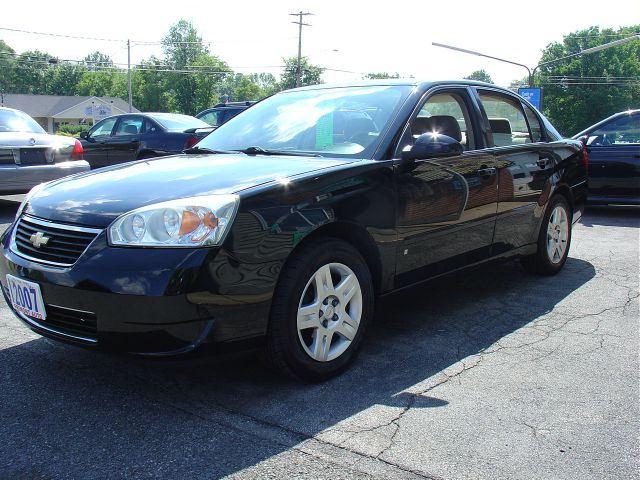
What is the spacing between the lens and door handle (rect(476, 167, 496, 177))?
4254 mm

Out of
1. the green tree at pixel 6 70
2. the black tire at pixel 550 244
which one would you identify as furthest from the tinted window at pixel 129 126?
the green tree at pixel 6 70

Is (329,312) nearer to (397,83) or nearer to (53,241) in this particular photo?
(53,241)

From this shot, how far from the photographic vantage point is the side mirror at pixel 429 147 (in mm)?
3547

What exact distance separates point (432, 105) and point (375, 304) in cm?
139

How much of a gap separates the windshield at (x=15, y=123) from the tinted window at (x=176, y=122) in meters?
2.98

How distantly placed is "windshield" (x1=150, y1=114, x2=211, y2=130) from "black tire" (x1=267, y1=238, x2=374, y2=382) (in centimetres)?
898

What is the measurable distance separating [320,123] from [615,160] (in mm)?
6375

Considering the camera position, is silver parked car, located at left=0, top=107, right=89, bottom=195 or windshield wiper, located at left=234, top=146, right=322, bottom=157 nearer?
windshield wiper, located at left=234, top=146, right=322, bottom=157

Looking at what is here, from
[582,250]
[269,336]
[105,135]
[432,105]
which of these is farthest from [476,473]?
[105,135]

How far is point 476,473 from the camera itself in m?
2.40

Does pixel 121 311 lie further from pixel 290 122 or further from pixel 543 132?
pixel 543 132

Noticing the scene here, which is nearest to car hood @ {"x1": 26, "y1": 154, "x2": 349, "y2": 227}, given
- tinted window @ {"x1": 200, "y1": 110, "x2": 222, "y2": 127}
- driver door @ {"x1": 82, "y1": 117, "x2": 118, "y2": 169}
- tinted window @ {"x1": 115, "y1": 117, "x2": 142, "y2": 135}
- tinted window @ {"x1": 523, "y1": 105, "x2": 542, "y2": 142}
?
tinted window @ {"x1": 523, "y1": 105, "x2": 542, "y2": 142}

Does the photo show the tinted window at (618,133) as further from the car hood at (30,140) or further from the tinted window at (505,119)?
the car hood at (30,140)

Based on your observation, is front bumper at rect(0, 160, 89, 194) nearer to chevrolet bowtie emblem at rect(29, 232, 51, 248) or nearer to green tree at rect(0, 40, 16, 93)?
chevrolet bowtie emblem at rect(29, 232, 51, 248)
